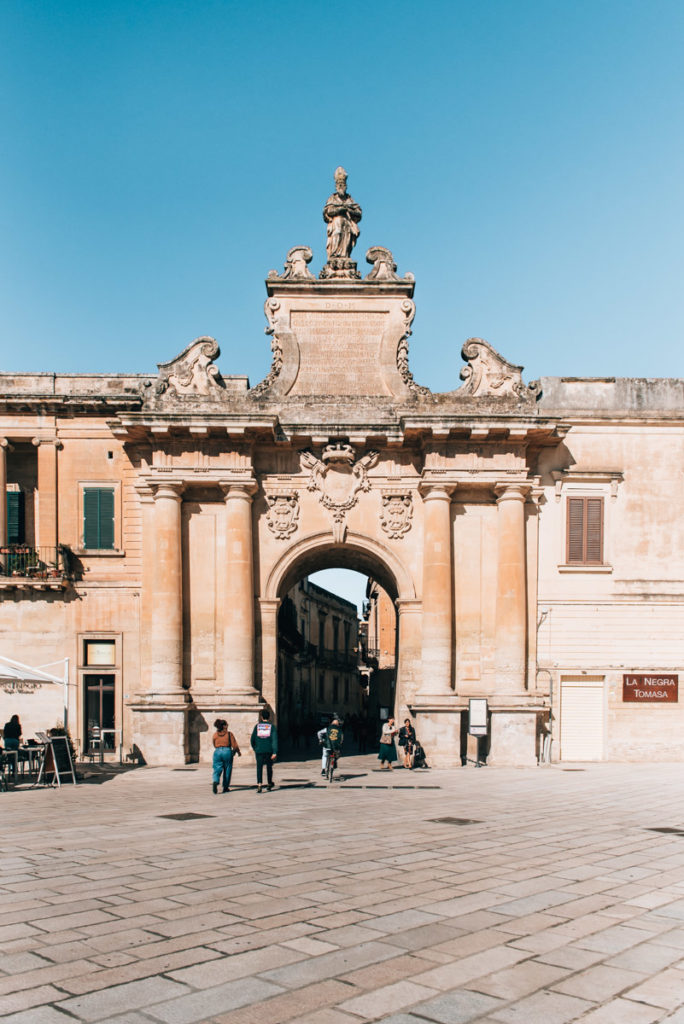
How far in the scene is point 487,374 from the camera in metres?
26.4

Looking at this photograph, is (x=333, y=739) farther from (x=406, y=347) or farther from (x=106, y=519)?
(x=406, y=347)

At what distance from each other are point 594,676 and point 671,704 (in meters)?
2.23

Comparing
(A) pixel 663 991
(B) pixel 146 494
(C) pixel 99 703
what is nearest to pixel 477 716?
(C) pixel 99 703

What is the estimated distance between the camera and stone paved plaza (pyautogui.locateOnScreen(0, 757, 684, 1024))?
6484mm

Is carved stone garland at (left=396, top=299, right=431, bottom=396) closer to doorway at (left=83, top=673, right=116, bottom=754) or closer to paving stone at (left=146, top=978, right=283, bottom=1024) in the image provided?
doorway at (left=83, top=673, right=116, bottom=754)

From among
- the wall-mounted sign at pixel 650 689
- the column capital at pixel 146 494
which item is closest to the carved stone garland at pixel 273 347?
the column capital at pixel 146 494

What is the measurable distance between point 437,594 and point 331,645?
3929 centimetres

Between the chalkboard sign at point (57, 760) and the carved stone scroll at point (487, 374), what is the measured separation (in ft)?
44.7

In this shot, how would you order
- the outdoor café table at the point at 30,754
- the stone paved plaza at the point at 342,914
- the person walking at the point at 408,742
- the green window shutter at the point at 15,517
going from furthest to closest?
the green window shutter at the point at 15,517
the person walking at the point at 408,742
the outdoor café table at the point at 30,754
the stone paved plaza at the point at 342,914

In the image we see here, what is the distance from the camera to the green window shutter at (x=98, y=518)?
26766mm

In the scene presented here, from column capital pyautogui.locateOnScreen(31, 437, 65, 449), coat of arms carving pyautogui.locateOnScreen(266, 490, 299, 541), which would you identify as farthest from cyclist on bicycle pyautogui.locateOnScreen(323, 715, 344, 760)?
column capital pyautogui.locateOnScreen(31, 437, 65, 449)

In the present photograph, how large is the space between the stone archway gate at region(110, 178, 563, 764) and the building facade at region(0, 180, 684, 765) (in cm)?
6

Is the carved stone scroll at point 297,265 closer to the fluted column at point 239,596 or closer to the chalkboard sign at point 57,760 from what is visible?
the fluted column at point 239,596

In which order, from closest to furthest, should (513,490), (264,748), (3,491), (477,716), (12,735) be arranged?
(264,748) < (12,735) < (477,716) < (513,490) < (3,491)
